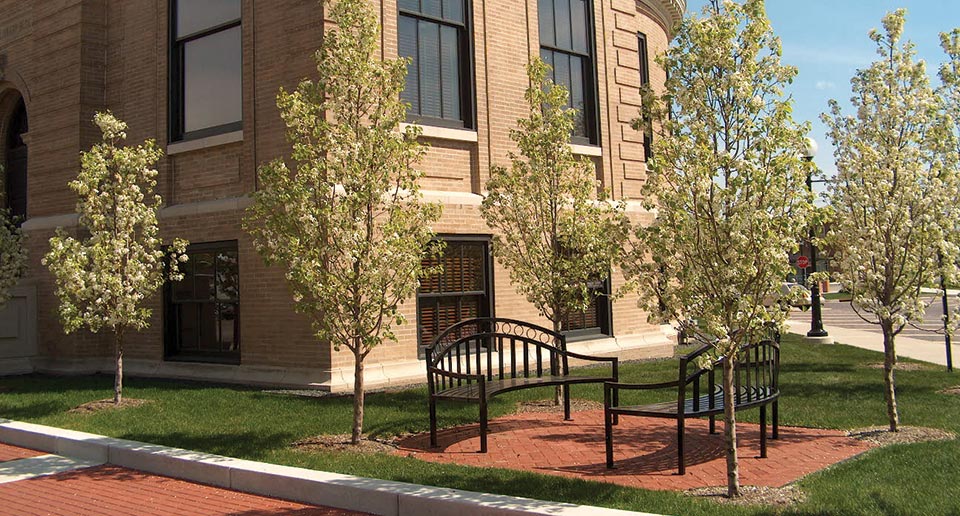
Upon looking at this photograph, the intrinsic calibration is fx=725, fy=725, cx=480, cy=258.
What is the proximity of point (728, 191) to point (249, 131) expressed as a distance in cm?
826

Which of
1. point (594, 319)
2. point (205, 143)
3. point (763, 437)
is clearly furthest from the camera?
point (594, 319)

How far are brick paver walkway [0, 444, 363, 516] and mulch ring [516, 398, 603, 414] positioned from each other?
13.0 feet

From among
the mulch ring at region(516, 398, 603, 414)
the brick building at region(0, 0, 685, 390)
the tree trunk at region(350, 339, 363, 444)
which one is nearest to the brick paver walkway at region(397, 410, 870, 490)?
the tree trunk at region(350, 339, 363, 444)

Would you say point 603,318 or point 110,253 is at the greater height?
point 110,253

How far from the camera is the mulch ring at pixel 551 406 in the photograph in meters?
9.10

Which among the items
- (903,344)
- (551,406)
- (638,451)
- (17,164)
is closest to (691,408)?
(638,451)

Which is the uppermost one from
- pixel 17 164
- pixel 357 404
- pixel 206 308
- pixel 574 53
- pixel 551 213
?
pixel 574 53

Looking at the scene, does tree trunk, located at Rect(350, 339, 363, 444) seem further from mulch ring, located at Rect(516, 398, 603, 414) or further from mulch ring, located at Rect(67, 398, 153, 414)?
mulch ring, located at Rect(67, 398, 153, 414)

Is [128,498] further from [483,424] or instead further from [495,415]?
[495,415]

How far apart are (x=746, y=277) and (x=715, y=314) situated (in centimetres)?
34

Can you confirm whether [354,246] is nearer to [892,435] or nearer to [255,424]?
[255,424]

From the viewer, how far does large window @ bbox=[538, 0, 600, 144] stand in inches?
547

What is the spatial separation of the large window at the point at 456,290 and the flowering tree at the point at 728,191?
6295 mm

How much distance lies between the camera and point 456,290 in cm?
1174
